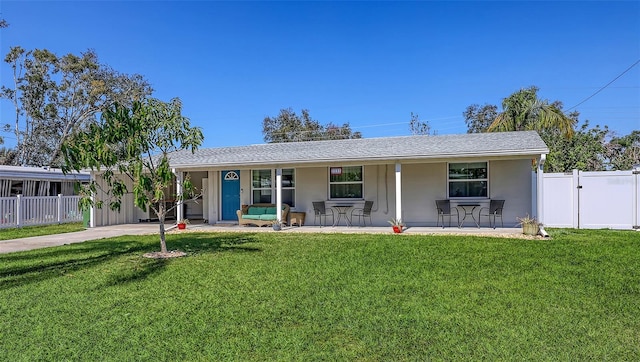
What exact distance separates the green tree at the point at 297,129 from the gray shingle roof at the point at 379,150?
22422 millimetres

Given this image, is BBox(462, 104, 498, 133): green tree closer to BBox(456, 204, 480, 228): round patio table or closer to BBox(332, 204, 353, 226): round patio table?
BBox(456, 204, 480, 228): round patio table

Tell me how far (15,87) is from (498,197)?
32.6 m

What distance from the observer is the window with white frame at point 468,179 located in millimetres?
13172

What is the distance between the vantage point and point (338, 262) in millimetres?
7711

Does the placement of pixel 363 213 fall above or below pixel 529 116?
below

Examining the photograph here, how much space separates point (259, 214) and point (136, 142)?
23.5ft

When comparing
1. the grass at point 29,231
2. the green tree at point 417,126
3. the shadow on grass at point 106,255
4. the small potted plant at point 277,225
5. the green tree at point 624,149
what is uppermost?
the green tree at point 417,126

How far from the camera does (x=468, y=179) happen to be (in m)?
13.3

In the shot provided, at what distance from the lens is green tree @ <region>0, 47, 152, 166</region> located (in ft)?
94.8

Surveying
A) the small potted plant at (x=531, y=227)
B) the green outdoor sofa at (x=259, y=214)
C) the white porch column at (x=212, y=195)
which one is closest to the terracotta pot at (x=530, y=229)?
the small potted plant at (x=531, y=227)

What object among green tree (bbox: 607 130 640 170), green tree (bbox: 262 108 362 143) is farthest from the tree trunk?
green tree (bbox: 262 108 362 143)

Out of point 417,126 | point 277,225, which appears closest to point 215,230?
point 277,225

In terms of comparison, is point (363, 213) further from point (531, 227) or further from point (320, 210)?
point (531, 227)

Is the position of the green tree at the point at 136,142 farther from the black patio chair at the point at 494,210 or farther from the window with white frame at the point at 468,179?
the black patio chair at the point at 494,210
